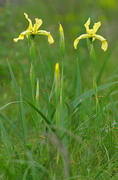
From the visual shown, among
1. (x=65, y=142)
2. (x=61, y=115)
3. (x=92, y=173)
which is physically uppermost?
(x=61, y=115)

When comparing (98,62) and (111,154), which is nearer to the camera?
(111,154)

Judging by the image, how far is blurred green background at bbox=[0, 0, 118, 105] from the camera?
4.42 metres

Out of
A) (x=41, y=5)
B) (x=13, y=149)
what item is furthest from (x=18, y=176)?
(x=41, y=5)

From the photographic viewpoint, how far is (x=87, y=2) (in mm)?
7785

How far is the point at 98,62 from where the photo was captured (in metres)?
5.71

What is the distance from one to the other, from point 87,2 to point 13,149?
19.5 ft

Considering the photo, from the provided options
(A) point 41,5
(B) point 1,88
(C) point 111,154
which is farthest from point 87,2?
(C) point 111,154

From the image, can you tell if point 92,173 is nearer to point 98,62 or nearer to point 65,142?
point 65,142

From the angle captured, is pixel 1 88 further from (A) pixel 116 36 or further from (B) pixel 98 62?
(A) pixel 116 36

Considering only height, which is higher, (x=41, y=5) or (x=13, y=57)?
(x=41, y=5)

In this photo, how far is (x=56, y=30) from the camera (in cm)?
666

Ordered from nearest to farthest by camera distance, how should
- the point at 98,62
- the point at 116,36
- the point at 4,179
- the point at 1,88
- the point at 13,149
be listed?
the point at 4,179
the point at 13,149
the point at 1,88
the point at 98,62
the point at 116,36

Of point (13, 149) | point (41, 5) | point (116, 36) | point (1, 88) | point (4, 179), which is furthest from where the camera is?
point (116, 36)

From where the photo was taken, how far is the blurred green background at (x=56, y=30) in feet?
14.5
